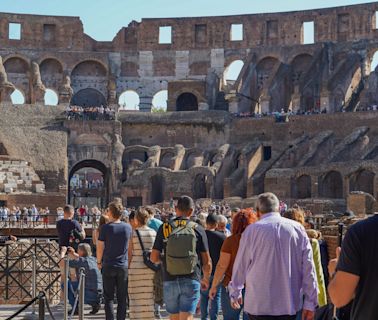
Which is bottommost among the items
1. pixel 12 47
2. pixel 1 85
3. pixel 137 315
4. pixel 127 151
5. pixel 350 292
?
pixel 137 315

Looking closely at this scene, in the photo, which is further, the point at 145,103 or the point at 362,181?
the point at 145,103

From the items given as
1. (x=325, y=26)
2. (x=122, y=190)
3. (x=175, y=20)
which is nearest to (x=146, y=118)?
(x=122, y=190)

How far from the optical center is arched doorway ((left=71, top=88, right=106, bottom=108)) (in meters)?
55.8

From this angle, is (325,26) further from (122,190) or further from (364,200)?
(364,200)

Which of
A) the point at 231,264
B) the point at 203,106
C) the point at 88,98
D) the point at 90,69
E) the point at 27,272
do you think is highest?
the point at 90,69

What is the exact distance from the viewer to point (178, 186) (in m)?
41.8

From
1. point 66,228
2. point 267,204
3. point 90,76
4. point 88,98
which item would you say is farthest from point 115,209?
point 90,76

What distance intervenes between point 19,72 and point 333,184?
27.0m

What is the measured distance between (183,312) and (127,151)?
1520 inches

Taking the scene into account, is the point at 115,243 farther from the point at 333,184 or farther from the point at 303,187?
the point at 333,184

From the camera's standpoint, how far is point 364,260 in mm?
4719

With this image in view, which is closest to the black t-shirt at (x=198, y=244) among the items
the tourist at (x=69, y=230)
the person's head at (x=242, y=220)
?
the person's head at (x=242, y=220)

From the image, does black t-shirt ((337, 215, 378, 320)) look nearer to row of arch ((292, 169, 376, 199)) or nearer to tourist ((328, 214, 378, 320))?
tourist ((328, 214, 378, 320))

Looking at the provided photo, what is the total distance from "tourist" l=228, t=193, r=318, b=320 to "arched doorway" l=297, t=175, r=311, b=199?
32.8 m
